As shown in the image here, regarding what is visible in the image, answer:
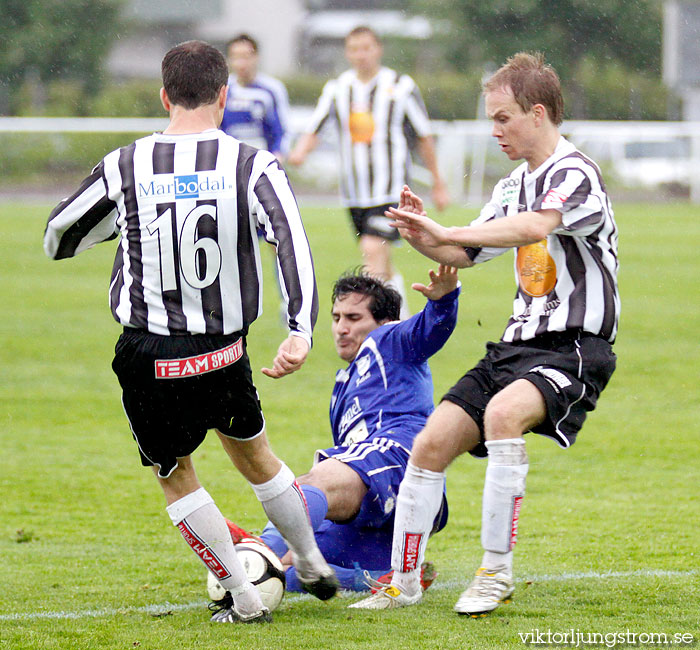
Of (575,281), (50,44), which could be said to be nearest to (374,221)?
(575,281)

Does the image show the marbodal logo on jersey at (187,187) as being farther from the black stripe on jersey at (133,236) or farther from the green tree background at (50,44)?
the green tree background at (50,44)

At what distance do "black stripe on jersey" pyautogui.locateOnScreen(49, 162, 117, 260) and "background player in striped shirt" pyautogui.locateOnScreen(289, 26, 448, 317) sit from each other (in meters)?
6.17

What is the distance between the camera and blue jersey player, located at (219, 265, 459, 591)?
4.08 meters

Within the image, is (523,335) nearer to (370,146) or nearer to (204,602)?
(204,602)

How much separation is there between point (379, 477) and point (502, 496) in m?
0.65

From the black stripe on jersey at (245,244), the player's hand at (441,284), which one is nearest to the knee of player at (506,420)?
the player's hand at (441,284)

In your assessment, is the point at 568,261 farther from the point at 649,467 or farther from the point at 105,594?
the point at 649,467

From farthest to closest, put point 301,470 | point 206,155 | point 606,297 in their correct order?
point 301,470 < point 606,297 < point 206,155

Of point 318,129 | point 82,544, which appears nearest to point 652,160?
point 318,129

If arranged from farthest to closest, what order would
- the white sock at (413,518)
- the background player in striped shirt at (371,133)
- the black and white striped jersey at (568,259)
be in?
the background player in striped shirt at (371,133)
the white sock at (413,518)
the black and white striped jersey at (568,259)

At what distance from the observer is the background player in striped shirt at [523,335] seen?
11.7 feet

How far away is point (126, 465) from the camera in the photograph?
6.19m

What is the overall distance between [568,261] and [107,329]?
24.8 ft

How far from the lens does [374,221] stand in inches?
384
